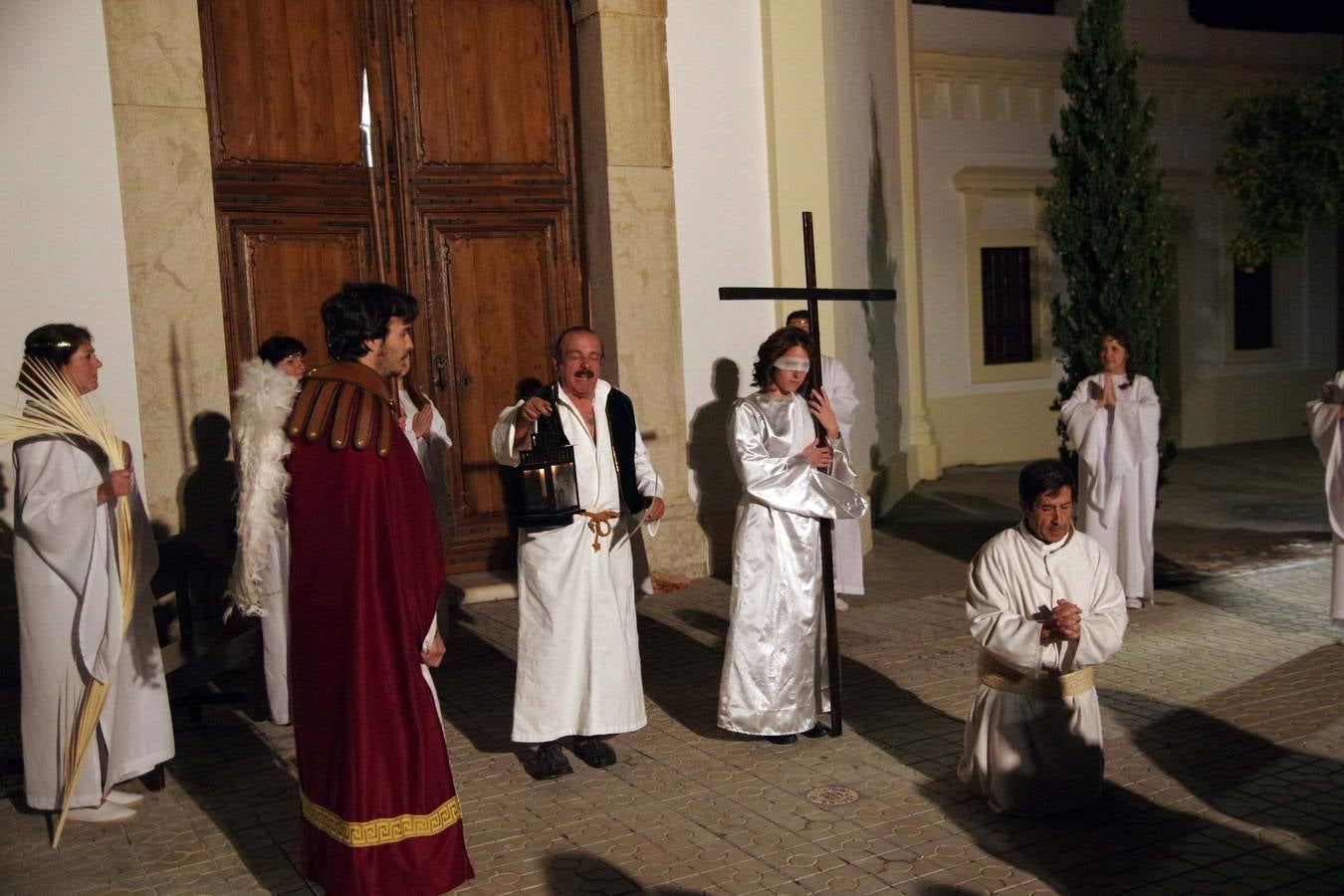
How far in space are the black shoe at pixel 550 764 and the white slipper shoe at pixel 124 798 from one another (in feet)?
5.15

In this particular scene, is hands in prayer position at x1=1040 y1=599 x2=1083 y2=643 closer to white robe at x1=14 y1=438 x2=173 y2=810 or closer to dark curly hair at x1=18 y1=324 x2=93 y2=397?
white robe at x1=14 y1=438 x2=173 y2=810

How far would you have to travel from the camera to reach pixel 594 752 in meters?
5.65

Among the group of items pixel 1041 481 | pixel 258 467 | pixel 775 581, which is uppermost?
pixel 258 467

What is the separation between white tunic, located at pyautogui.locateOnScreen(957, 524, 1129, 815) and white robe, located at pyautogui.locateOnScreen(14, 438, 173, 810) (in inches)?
127

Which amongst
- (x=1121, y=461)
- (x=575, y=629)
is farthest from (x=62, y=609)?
(x=1121, y=461)

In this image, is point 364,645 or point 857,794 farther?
point 857,794

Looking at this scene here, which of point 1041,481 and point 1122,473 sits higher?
point 1041,481

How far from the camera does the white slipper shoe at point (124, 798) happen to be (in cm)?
532

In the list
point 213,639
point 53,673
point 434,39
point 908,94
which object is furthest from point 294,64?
point 908,94

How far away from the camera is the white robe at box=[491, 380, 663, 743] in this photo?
5531 mm

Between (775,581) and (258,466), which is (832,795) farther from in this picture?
(258,466)

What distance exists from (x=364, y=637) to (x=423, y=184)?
18.8 ft

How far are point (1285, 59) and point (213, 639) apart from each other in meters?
17.7

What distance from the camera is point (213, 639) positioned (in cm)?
633
